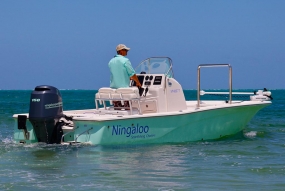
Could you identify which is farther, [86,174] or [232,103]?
[232,103]

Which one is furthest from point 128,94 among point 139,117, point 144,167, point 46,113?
point 144,167

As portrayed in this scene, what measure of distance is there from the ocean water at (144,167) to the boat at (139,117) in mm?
198

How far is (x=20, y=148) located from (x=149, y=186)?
3.73 metres

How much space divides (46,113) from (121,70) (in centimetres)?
182

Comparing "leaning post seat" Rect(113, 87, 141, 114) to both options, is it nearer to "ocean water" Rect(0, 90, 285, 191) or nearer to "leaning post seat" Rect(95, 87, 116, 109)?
"leaning post seat" Rect(95, 87, 116, 109)

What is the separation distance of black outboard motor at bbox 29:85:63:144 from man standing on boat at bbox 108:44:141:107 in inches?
52.0

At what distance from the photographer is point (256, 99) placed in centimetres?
1355

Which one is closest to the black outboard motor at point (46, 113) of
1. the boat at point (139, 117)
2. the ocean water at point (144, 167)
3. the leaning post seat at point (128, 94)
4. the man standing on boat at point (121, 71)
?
the boat at point (139, 117)

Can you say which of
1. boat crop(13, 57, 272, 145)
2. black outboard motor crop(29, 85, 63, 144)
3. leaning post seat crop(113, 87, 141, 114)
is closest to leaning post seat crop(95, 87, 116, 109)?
boat crop(13, 57, 272, 145)

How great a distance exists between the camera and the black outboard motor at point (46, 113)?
10.2 m

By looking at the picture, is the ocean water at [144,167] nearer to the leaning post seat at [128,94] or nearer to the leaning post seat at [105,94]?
the leaning post seat at [128,94]

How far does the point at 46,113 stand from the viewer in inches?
401

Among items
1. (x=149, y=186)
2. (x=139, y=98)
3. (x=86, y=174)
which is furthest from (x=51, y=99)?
(x=149, y=186)

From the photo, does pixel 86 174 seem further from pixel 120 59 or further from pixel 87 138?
pixel 120 59
